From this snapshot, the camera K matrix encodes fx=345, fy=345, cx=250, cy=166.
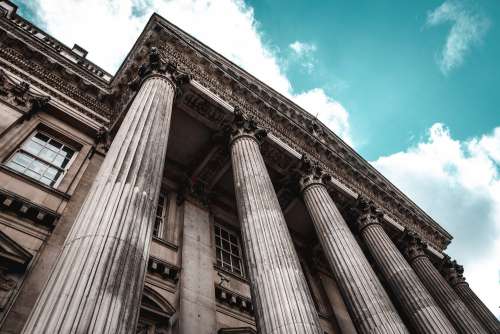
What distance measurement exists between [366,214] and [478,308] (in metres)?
7.88

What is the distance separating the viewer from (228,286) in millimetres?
11258

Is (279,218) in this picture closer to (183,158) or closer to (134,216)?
(134,216)

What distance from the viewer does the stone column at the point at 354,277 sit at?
847 centimetres

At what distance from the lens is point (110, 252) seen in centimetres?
473

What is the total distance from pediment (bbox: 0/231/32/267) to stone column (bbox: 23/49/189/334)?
3.08 meters

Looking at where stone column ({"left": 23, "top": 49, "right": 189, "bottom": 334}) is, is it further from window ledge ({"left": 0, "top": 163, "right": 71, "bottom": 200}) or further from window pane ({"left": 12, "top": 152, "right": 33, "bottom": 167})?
window pane ({"left": 12, "top": 152, "right": 33, "bottom": 167})

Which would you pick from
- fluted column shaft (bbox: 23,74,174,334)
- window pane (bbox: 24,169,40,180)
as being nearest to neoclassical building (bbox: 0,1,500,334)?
fluted column shaft (bbox: 23,74,174,334)

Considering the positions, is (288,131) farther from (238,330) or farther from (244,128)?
(238,330)

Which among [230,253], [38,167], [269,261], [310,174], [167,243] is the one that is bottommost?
[269,261]

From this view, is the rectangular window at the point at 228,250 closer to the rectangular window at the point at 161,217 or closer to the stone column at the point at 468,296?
the rectangular window at the point at 161,217

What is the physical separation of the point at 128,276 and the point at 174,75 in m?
7.49

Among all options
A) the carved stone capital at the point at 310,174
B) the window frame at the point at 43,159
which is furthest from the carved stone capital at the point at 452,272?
the window frame at the point at 43,159

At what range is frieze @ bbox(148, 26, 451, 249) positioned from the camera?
1251 centimetres

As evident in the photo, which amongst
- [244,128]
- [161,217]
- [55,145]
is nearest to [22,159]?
[55,145]
